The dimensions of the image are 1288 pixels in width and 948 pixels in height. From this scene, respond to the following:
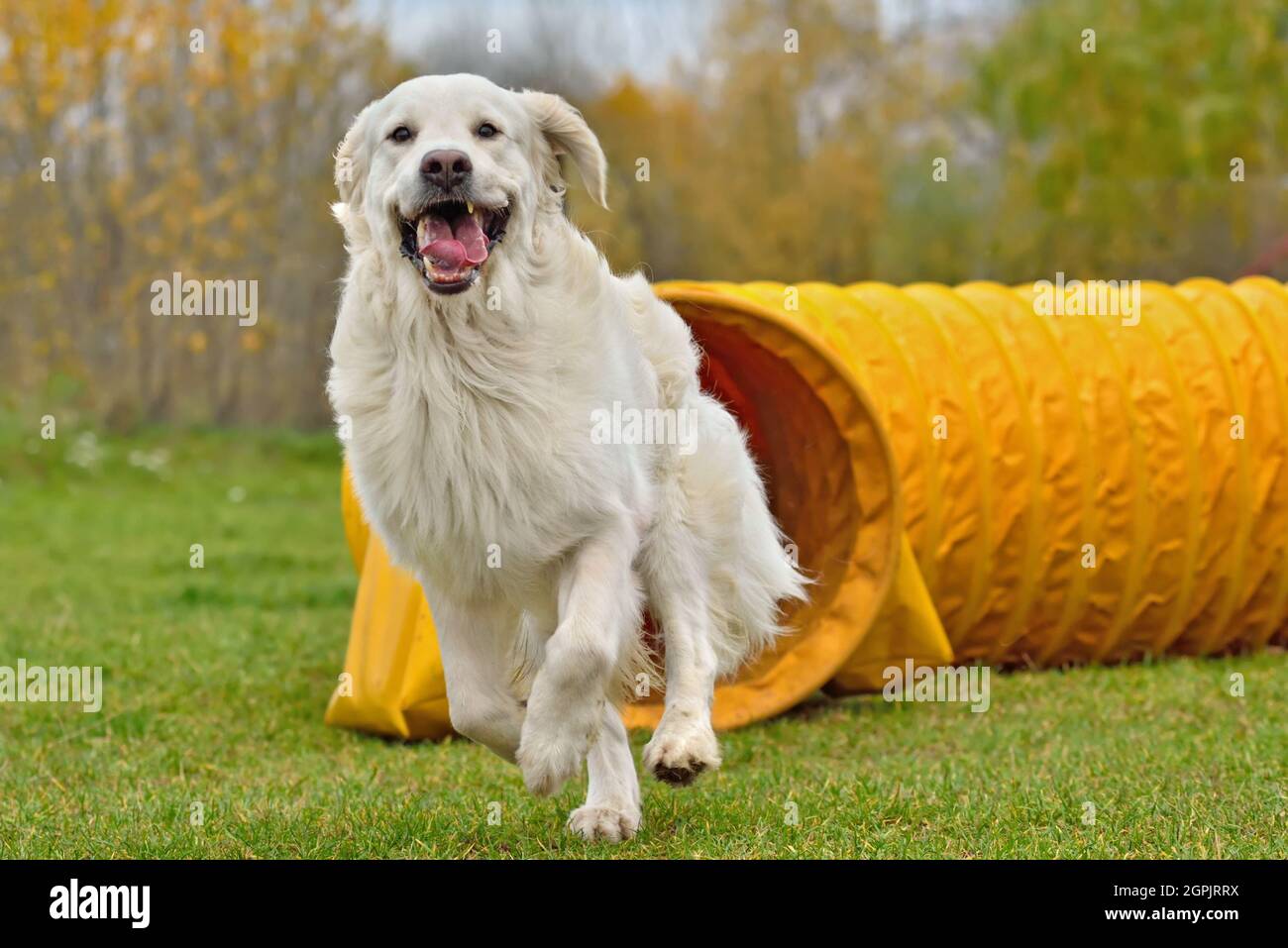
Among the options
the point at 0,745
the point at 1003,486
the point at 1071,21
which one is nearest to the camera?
the point at 0,745

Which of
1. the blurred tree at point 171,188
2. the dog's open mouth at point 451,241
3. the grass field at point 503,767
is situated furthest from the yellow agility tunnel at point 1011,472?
the blurred tree at point 171,188

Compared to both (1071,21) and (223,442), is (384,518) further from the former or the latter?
(1071,21)

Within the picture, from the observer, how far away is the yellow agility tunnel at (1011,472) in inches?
214

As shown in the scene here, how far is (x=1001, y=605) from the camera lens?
6.11 metres

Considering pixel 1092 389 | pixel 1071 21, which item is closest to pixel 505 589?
pixel 1092 389

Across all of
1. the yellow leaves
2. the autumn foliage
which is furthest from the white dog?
the yellow leaves

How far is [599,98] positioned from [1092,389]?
14.5 m

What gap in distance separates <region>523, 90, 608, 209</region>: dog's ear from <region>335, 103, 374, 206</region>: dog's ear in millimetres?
409

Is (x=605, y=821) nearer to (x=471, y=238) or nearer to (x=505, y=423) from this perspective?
(x=505, y=423)

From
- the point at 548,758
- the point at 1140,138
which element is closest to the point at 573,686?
the point at 548,758

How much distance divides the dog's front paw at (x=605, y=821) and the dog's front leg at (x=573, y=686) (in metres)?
0.36

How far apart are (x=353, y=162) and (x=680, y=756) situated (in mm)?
1631

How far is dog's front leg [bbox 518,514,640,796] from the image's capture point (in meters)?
3.31
